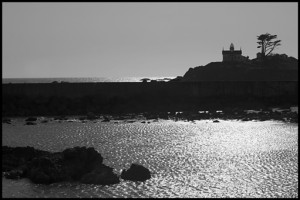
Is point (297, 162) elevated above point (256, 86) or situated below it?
below

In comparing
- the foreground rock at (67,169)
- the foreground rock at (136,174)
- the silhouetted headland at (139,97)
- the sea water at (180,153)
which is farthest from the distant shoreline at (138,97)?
the foreground rock at (136,174)

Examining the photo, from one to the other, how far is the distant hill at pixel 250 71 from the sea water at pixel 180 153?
49728mm

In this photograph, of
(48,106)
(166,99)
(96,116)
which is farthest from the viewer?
(166,99)

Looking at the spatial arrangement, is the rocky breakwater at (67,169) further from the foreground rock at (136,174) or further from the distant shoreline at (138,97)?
the distant shoreline at (138,97)

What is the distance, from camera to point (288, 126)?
52125 mm

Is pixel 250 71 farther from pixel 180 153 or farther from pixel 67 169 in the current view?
pixel 67 169

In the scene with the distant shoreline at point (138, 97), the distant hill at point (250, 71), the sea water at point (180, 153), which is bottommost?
the sea water at point (180, 153)

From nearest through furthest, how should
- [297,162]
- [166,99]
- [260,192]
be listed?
[260,192] < [297,162] < [166,99]

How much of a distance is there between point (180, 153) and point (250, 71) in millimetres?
76503

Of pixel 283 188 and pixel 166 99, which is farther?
pixel 166 99

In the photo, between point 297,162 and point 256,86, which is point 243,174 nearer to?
point 297,162

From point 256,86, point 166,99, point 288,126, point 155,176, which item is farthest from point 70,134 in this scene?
point 256,86

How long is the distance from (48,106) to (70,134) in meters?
24.7

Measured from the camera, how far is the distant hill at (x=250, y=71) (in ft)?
346
